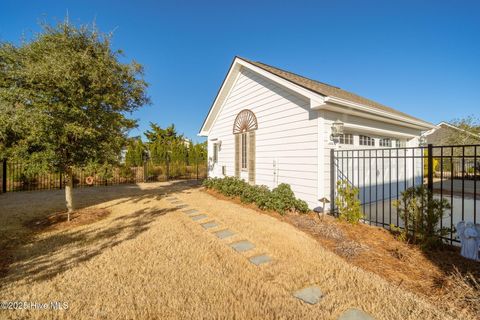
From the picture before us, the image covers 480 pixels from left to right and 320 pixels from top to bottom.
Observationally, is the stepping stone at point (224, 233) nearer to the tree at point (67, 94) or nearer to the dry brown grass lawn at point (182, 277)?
the dry brown grass lawn at point (182, 277)

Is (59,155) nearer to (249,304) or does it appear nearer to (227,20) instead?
(249,304)

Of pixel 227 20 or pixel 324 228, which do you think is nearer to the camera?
pixel 324 228

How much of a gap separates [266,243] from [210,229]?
4.96 ft

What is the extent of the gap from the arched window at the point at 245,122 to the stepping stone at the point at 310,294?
6.49 metres

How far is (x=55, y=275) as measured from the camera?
2805mm

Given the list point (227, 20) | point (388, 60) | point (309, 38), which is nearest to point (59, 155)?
point (227, 20)

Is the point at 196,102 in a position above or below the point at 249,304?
above

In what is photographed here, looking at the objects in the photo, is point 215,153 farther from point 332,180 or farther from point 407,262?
point 407,262

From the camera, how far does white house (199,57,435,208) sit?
5.83 meters

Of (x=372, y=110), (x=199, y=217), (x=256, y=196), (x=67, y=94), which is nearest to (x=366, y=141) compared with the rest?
(x=372, y=110)

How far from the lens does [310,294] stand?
239cm

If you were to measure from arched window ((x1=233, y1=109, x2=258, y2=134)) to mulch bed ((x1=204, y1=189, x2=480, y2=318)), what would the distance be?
481cm

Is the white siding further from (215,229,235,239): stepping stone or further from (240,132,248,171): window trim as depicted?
(215,229,235,239): stepping stone

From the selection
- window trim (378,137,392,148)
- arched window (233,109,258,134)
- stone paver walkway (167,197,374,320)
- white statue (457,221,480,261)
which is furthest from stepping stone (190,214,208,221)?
window trim (378,137,392,148)
